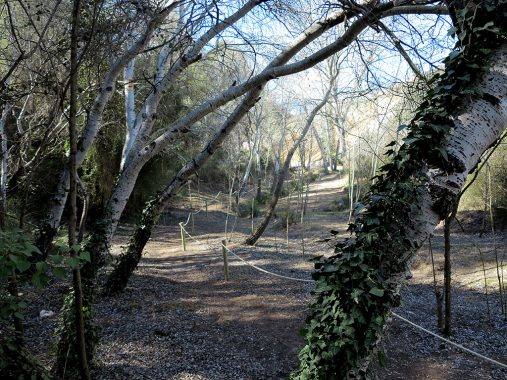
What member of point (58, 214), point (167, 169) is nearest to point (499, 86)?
point (58, 214)

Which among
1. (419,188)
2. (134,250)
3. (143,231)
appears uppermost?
(419,188)

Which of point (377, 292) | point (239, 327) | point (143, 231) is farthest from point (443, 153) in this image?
point (143, 231)

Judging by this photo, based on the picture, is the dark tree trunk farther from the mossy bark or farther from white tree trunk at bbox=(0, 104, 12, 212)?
white tree trunk at bbox=(0, 104, 12, 212)

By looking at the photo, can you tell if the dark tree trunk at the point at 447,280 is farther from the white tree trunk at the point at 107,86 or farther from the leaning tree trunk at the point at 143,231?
the white tree trunk at the point at 107,86

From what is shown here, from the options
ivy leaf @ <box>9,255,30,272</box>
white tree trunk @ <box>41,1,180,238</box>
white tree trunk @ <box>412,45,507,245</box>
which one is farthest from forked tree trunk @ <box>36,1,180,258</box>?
white tree trunk @ <box>412,45,507,245</box>

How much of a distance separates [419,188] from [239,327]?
3778 millimetres

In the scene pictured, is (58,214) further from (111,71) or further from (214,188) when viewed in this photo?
(214,188)

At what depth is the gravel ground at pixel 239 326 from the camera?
12.8 ft

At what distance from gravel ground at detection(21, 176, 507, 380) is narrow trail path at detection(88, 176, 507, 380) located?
1cm

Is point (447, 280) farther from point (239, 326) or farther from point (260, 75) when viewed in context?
point (260, 75)

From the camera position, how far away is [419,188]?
183 cm

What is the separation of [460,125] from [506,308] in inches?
192

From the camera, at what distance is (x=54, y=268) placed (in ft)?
4.80

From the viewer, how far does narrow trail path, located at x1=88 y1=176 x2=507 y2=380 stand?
12.8 ft
